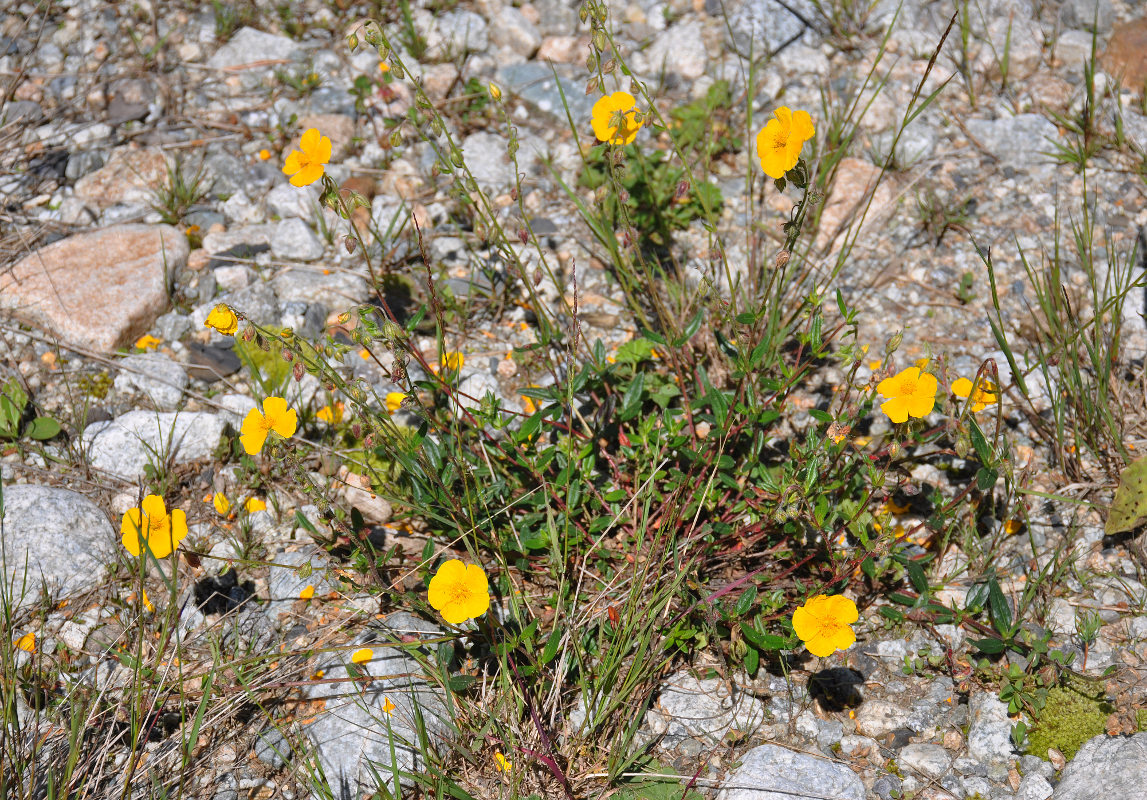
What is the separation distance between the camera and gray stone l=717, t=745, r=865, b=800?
2133 mm

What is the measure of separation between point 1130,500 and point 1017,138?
195 centimetres

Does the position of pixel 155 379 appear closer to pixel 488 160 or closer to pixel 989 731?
pixel 488 160

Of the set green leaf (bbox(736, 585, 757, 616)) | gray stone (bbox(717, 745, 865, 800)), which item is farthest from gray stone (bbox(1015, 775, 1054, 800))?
green leaf (bbox(736, 585, 757, 616))

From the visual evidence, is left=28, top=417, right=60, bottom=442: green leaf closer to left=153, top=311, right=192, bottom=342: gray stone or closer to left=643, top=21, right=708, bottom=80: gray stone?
left=153, top=311, right=192, bottom=342: gray stone

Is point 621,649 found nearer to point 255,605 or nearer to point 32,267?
point 255,605

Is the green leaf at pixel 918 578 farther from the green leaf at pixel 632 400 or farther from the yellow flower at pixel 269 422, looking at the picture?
the yellow flower at pixel 269 422

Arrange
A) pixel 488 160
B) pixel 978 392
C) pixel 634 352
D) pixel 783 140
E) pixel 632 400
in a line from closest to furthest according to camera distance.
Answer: pixel 783 140 → pixel 978 392 → pixel 632 400 → pixel 634 352 → pixel 488 160

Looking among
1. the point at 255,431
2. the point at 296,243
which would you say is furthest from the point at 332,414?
the point at 296,243

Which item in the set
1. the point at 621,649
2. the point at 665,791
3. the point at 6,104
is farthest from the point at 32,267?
the point at 665,791

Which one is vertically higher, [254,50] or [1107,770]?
[254,50]

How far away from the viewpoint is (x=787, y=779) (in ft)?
7.09

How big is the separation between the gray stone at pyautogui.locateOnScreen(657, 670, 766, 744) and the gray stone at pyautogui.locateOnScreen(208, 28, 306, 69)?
3.80 meters

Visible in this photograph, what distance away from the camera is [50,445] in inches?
119

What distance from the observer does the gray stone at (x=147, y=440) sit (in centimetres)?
296
